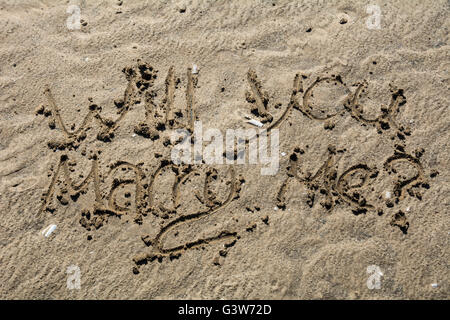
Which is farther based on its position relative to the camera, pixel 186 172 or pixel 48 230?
pixel 186 172

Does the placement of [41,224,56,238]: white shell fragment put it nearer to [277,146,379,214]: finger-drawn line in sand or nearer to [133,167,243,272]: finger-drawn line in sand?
[133,167,243,272]: finger-drawn line in sand

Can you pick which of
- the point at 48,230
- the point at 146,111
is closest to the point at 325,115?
the point at 146,111

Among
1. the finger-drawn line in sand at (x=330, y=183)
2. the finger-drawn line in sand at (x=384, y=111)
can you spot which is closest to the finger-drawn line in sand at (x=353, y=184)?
the finger-drawn line in sand at (x=330, y=183)

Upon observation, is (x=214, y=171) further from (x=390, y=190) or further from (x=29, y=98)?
(x=29, y=98)

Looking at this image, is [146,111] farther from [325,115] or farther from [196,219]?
[325,115]

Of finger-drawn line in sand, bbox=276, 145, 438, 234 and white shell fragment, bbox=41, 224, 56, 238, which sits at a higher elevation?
finger-drawn line in sand, bbox=276, 145, 438, 234

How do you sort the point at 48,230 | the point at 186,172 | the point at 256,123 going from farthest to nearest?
the point at 256,123 → the point at 186,172 → the point at 48,230

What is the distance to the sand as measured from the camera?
10.6 ft

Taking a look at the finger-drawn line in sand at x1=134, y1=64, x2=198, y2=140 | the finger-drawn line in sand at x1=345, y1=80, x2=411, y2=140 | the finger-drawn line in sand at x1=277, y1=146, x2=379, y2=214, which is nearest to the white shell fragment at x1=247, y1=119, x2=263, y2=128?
the finger-drawn line in sand at x1=277, y1=146, x2=379, y2=214

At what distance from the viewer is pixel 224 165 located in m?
3.45

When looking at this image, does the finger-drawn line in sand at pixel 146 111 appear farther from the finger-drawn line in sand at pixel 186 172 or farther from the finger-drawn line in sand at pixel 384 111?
the finger-drawn line in sand at pixel 384 111

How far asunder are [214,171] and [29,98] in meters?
1.74

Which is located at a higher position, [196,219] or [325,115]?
[325,115]
